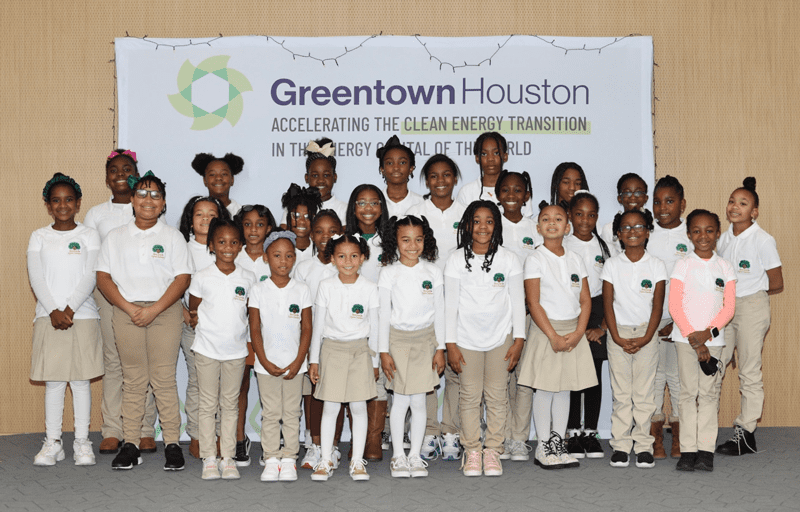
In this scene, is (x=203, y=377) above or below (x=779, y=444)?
above

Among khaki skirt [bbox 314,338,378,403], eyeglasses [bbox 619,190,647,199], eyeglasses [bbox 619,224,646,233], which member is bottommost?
khaki skirt [bbox 314,338,378,403]

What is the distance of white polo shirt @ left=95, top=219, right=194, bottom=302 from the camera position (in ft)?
12.0

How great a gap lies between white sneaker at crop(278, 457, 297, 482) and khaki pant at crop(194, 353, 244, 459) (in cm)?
27

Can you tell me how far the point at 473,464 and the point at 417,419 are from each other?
1.11 feet

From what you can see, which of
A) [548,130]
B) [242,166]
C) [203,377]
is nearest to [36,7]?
[242,166]

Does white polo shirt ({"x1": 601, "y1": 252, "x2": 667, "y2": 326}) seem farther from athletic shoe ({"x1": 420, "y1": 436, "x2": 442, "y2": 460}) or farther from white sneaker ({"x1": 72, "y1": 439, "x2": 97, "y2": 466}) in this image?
white sneaker ({"x1": 72, "y1": 439, "x2": 97, "y2": 466})

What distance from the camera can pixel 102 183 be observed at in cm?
462

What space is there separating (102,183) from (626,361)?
3.31 meters

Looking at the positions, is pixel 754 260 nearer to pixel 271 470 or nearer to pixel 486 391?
pixel 486 391

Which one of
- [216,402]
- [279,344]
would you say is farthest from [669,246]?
[216,402]

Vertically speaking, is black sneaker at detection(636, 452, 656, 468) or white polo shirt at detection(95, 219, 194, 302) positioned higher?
white polo shirt at detection(95, 219, 194, 302)

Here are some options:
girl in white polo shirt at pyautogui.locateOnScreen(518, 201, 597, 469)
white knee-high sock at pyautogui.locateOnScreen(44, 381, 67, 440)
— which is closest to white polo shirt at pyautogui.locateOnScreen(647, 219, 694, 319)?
girl in white polo shirt at pyautogui.locateOnScreen(518, 201, 597, 469)

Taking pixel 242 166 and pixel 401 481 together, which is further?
pixel 242 166

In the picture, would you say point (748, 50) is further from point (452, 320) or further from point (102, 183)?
point (102, 183)
